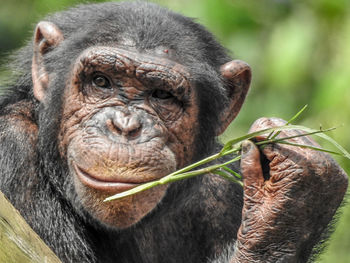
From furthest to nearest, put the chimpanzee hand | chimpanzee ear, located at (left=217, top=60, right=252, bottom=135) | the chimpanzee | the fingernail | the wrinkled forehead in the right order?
chimpanzee ear, located at (left=217, top=60, right=252, bottom=135), the wrinkled forehead, the chimpanzee, the chimpanzee hand, the fingernail

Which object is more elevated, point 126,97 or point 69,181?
point 126,97

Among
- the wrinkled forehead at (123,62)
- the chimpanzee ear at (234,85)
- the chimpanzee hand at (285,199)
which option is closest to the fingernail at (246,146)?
the chimpanzee hand at (285,199)

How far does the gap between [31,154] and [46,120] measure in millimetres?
320

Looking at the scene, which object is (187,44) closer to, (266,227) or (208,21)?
(266,227)

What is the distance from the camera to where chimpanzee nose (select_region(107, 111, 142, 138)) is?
5.23 m

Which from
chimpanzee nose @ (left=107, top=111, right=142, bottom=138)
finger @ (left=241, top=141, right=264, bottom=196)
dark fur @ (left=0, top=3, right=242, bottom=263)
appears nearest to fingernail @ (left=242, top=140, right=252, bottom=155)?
finger @ (left=241, top=141, right=264, bottom=196)

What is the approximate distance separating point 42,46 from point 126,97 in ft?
3.67

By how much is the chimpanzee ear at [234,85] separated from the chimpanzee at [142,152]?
0.01 meters

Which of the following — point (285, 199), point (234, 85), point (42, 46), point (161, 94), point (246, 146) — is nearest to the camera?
point (246, 146)

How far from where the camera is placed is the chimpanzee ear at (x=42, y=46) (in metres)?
6.17

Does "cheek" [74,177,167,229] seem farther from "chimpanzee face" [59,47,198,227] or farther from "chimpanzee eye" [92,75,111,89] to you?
"chimpanzee eye" [92,75,111,89]

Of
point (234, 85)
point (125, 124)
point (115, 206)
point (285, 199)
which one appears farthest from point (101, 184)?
point (234, 85)

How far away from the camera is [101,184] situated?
16.9 feet

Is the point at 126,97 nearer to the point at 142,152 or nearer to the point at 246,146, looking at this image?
the point at 142,152
